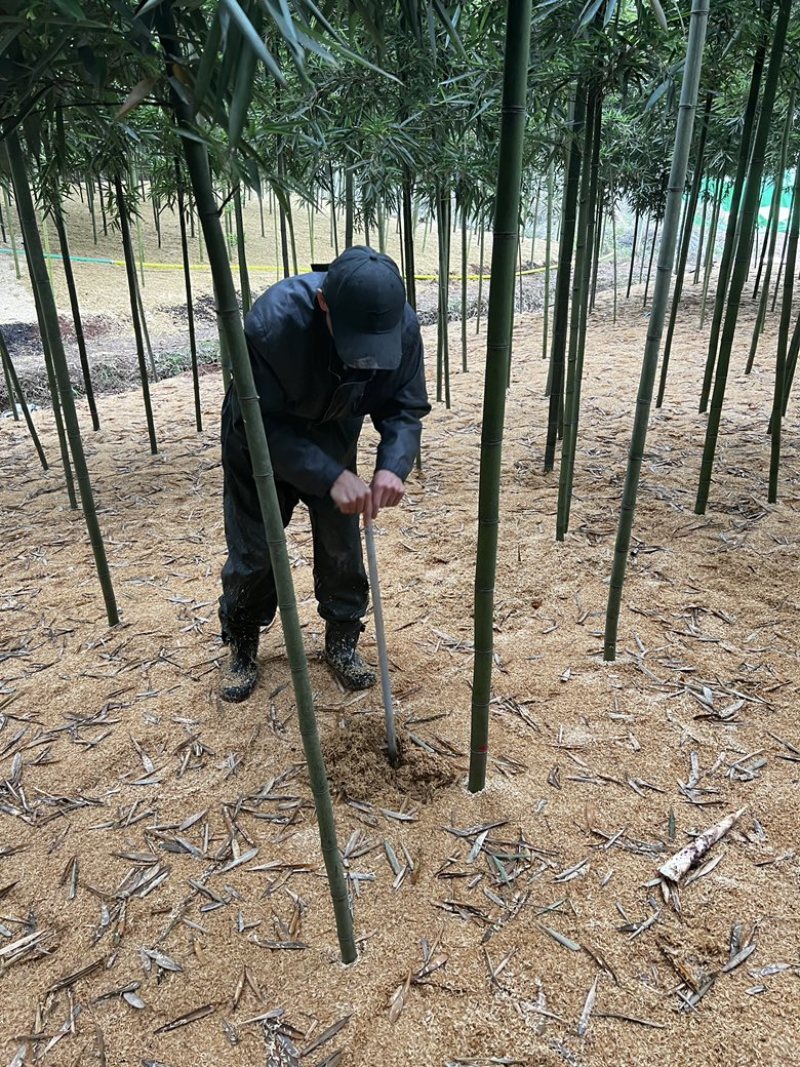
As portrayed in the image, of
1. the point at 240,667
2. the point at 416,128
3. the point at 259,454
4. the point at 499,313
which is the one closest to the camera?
the point at 259,454

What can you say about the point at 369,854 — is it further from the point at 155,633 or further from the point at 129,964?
the point at 155,633

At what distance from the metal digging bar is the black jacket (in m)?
0.16

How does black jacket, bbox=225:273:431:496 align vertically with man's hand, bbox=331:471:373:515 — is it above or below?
above

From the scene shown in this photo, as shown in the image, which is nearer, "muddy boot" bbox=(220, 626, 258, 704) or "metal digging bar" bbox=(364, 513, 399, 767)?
"metal digging bar" bbox=(364, 513, 399, 767)

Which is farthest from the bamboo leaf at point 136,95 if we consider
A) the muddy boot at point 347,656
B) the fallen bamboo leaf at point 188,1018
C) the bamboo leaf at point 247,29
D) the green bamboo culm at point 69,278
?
the green bamboo culm at point 69,278

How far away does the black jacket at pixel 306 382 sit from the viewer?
1.59m

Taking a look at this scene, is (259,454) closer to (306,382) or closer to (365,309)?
(365,309)

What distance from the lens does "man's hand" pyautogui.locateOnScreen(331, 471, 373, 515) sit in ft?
5.14

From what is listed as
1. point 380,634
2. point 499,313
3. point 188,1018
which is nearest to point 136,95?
point 499,313

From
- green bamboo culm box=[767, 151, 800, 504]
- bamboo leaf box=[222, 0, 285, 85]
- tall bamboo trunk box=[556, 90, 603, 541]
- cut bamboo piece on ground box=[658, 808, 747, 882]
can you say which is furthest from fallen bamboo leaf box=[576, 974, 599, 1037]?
green bamboo culm box=[767, 151, 800, 504]

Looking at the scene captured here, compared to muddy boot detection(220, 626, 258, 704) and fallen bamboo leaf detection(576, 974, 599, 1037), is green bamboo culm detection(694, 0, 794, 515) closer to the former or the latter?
muddy boot detection(220, 626, 258, 704)

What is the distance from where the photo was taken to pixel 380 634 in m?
1.71

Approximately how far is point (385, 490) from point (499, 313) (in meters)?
0.55

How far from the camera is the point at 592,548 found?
9.66 feet
